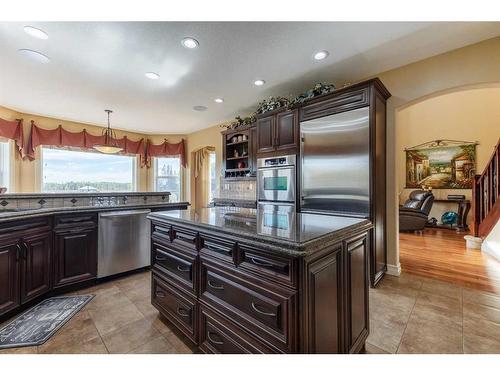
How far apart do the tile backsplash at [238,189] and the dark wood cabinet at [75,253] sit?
253cm

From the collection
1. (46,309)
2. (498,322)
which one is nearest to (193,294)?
(46,309)

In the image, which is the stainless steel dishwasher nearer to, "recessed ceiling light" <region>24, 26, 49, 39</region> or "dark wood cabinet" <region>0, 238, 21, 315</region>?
"dark wood cabinet" <region>0, 238, 21, 315</region>

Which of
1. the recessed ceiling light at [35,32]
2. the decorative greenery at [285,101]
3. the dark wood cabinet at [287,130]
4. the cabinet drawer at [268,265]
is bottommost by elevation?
the cabinet drawer at [268,265]

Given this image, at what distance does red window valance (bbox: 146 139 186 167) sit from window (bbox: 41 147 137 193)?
1.46ft

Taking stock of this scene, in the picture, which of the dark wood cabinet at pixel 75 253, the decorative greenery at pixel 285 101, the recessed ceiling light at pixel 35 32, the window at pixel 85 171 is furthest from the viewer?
the window at pixel 85 171

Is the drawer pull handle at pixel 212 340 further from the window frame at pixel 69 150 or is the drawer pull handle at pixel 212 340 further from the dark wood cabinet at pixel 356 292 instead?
the window frame at pixel 69 150

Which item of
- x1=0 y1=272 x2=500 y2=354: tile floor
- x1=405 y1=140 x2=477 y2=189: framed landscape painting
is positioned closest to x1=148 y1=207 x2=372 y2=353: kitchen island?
x1=0 y1=272 x2=500 y2=354: tile floor

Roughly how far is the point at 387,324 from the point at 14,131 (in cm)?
657

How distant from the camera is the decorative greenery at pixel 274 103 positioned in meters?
3.58

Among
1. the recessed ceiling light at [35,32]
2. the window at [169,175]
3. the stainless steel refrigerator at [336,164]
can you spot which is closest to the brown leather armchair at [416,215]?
the stainless steel refrigerator at [336,164]

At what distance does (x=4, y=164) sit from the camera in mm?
4406

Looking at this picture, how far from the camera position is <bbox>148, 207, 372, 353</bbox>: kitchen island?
1042 mm

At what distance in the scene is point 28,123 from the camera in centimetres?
471
